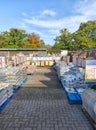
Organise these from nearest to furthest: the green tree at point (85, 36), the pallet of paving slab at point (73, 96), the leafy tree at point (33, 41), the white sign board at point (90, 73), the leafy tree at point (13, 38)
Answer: the pallet of paving slab at point (73, 96) < the white sign board at point (90, 73) < the green tree at point (85, 36) < the leafy tree at point (13, 38) < the leafy tree at point (33, 41)

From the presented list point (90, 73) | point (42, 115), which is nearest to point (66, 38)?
point (90, 73)

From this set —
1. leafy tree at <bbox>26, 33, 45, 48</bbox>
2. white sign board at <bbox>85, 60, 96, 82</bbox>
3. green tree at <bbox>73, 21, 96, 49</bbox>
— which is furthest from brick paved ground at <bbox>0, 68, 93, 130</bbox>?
leafy tree at <bbox>26, 33, 45, 48</bbox>

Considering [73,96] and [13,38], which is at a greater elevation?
[13,38]

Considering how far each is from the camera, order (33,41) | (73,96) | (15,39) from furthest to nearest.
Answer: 1. (33,41)
2. (15,39)
3. (73,96)

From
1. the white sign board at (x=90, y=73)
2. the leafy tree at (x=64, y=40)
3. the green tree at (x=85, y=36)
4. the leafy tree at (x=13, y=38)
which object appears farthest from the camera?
the leafy tree at (x=13, y=38)

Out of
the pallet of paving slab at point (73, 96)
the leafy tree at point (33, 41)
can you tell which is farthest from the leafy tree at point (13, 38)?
the pallet of paving slab at point (73, 96)

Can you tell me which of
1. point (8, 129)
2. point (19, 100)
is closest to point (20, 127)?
point (8, 129)

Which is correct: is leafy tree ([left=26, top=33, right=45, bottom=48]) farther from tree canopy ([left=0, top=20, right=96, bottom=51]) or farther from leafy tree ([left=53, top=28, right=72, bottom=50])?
leafy tree ([left=53, top=28, right=72, bottom=50])

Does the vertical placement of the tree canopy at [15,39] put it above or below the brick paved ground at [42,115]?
above

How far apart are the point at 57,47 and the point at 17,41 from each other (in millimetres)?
11753

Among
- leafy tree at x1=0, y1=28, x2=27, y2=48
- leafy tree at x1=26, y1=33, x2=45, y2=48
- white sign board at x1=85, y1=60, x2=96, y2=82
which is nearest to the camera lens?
white sign board at x1=85, y1=60, x2=96, y2=82

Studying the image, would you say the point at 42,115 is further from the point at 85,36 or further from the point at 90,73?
the point at 85,36

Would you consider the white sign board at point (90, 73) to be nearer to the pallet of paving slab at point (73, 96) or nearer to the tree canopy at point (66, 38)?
the pallet of paving slab at point (73, 96)

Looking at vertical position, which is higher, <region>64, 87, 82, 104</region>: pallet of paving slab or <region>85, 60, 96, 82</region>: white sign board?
<region>85, 60, 96, 82</region>: white sign board
